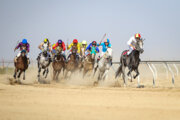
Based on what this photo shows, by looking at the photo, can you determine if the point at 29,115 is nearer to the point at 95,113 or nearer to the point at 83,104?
the point at 95,113

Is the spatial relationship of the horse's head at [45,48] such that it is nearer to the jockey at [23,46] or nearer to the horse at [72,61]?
the jockey at [23,46]

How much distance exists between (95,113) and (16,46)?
10489 millimetres

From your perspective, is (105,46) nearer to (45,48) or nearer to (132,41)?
(132,41)

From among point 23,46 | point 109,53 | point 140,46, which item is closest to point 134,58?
point 140,46

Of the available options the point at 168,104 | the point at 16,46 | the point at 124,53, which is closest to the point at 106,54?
the point at 124,53

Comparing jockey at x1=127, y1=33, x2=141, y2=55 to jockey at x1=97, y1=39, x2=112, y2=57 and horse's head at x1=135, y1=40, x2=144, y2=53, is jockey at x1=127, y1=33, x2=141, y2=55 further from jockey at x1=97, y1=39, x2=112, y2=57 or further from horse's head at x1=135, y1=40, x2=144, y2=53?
jockey at x1=97, y1=39, x2=112, y2=57

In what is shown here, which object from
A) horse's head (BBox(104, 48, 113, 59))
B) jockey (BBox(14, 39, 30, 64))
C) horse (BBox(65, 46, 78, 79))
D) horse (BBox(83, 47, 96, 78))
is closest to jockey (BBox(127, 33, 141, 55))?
Result: horse's head (BBox(104, 48, 113, 59))

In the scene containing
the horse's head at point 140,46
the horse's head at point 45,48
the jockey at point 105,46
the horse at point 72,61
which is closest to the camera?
the horse's head at point 140,46

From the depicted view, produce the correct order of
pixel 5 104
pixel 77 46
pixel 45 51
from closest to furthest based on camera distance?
pixel 5 104 < pixel 45 51 < pixel 77 46

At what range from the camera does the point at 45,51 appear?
1566 cm

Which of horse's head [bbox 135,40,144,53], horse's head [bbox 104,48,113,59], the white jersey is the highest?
the white jersey

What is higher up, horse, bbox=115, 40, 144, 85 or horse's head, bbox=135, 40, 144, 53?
horse's head, bbox=135, 40, 144, 53

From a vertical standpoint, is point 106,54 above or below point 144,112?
above

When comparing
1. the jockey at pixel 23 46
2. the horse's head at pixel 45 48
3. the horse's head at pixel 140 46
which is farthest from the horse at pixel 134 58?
the jockey at pixel 23 46
